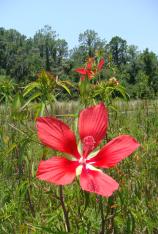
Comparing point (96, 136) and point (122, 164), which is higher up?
point (96, 136)

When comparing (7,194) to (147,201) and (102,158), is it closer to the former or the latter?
(147,201)

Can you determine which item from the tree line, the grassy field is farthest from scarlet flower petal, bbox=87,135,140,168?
the tree line

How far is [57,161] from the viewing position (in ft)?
3.07

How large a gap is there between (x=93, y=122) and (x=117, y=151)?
0.37 feet

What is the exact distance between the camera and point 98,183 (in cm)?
89

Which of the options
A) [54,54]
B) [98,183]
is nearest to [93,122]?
[98,183]

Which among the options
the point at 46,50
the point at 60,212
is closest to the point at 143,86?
the point at 60,212

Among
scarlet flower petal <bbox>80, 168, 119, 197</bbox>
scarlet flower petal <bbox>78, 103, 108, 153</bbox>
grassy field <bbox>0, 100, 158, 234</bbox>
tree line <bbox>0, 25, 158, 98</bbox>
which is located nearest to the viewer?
scarlet flower petal <bbox>80, 168, 119, 197</bbox>

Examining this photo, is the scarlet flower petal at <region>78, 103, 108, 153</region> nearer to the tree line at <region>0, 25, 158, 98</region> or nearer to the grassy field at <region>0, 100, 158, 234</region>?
the grassy field at <region>0, 100, 158, 234</region>

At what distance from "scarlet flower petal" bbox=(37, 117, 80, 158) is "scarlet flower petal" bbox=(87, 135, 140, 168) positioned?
80mm

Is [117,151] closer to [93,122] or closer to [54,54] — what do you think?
[93,122]

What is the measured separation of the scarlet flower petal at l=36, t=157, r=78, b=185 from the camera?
864 mm

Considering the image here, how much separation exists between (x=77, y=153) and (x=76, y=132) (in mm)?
58

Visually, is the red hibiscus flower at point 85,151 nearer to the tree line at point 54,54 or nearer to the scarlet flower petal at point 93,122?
the scarlet flower petal at point 93,122
